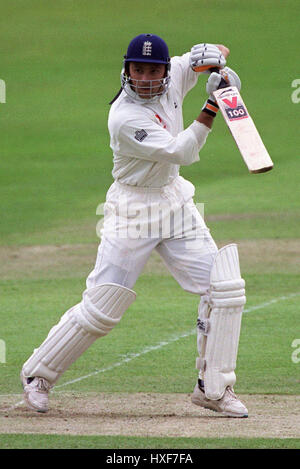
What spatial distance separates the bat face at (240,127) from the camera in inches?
212

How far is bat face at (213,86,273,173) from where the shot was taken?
5375mm

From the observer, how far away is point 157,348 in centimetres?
755

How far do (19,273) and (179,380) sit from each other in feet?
15.1

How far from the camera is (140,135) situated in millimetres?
5598

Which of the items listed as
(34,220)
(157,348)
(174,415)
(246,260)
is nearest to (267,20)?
(34,220)

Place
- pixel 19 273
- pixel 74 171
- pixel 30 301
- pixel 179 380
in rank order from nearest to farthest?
pixel 179 380, pixel 30 301, pixel 19 273, pixel 74 171

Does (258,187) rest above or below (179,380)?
above

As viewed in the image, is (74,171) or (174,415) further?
(74,171)

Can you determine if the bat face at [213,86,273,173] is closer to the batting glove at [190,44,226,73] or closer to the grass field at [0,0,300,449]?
the batting glove at [190,44,226,73]

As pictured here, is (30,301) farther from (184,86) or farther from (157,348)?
(184,86)

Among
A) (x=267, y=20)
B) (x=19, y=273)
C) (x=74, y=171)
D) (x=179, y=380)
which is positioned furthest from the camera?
(x=267, y=20)
